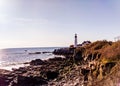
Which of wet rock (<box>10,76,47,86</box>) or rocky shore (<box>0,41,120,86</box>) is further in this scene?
wet rock (<box>10,76,47,86</box>)

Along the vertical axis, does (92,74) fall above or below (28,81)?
above

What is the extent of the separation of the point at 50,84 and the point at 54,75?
17.9ft

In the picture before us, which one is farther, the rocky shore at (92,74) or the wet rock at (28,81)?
the wet rock at (28,81)

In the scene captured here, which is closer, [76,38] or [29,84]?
[29,84]

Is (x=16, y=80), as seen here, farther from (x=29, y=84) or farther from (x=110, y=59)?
(x=110, y=59)

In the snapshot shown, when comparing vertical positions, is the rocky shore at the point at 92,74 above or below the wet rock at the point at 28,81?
above

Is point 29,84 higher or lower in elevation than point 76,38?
lower

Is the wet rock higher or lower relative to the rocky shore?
lower

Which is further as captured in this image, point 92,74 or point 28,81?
point 28,81

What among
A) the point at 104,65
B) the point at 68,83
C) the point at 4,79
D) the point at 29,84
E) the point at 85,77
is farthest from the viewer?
the point at 4,79

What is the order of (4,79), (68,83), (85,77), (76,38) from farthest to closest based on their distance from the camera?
(76,38) → (4,79) → (68,83) → (85,77)

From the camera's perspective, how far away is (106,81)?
44.1 feet

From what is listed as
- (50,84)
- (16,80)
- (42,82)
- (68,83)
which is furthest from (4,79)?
(68,83)

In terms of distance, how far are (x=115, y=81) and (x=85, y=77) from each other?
10518 mm
